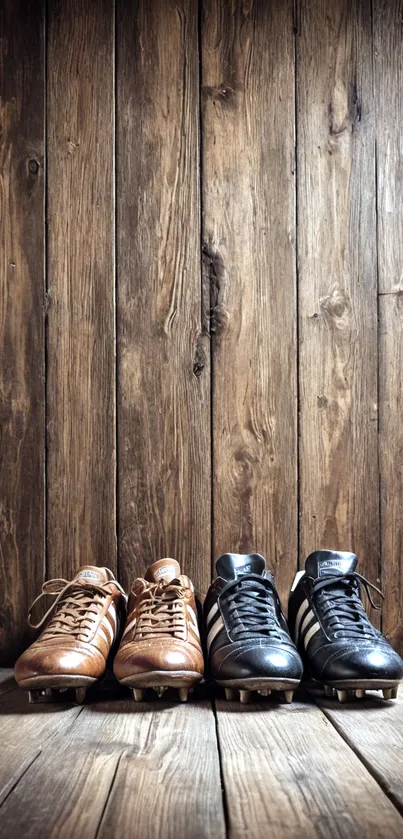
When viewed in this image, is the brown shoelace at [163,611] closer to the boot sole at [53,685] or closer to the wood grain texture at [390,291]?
the boot sole at [53,685]

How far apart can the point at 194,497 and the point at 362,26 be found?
1.27 m

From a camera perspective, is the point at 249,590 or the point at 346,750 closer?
the point at 346,750

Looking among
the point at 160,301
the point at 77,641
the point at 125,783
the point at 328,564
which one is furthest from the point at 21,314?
the point at 125,783

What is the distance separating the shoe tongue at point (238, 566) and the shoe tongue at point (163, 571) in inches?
3.9

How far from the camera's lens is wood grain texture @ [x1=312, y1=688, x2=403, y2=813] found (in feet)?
3.02

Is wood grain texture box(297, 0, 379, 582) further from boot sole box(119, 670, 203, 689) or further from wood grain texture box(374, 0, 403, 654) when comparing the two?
boot sole box(119, 670, 203, 689)

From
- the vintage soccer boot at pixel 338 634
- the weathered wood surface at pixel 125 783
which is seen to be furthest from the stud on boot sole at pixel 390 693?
the weathered wood surface at pixel 125 783

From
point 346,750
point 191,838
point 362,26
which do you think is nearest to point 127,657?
point 346,750

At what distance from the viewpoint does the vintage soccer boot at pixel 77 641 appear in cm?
126

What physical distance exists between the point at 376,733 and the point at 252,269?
111cm

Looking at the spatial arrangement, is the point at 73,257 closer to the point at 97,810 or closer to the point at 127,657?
the point at 127,657

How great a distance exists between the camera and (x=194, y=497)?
1.75m

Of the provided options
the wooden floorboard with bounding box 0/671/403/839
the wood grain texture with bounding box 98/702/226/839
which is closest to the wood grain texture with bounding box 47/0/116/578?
the wooden floorboard with bounding box 0/671/403/839

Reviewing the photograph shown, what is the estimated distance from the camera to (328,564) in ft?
4.93
